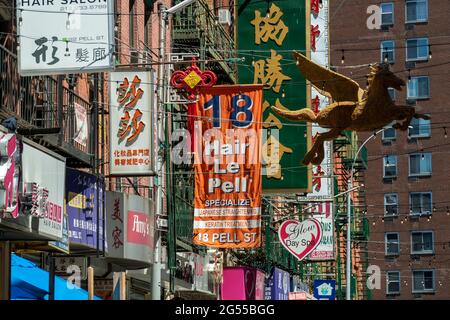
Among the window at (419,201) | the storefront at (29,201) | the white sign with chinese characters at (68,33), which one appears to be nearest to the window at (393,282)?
the window at (419,201)

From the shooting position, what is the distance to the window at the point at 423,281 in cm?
9294

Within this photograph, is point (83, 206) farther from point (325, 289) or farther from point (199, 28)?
point (325, 289)

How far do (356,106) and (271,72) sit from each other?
18143 millimetres

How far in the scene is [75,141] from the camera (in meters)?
23.8

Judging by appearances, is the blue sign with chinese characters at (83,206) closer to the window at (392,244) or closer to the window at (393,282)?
the window at (392,244)

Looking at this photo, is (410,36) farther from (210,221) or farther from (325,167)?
(210,221)

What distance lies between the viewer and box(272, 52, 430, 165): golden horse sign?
59.2 feet

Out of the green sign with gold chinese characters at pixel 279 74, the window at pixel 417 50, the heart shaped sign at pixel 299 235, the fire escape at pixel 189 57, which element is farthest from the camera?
the window at pixel 417 50

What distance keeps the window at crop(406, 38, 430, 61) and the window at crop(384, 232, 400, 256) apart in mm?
13306

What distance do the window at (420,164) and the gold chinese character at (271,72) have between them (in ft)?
192

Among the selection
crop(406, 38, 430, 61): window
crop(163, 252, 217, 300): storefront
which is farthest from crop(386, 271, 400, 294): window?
crop(163, 252, 217, 300): storefront

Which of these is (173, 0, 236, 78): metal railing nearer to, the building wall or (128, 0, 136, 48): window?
(128, 0, 136, 48): window

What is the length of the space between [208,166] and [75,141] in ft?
19.7

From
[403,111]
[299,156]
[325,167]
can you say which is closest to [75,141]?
[403,111]
